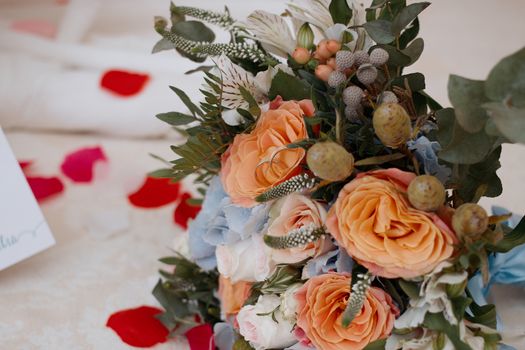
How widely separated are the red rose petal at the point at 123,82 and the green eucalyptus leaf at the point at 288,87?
569 millimetres

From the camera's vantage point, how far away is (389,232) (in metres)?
0.50

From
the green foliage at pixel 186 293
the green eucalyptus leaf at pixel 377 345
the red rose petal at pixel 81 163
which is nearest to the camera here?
the green eucalyptus leaf at pixel 377 345

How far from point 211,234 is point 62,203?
432 mm

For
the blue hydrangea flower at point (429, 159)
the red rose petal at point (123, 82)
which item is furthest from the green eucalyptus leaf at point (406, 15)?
the red rose petal at point (123, 82)

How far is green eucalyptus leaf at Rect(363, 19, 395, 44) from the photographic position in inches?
22.6

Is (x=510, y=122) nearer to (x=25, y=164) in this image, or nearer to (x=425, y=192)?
(x=425, y=192)

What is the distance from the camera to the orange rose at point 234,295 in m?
0.67

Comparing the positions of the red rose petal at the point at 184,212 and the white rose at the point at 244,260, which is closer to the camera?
the white rose at the point at 244,260

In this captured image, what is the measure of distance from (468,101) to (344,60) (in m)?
0.13

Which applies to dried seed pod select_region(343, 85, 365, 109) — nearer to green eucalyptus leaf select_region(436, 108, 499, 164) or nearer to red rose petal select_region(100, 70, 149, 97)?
green eucalyptus leaf select_region(436, 108, 499, 164)

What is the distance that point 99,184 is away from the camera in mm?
1072

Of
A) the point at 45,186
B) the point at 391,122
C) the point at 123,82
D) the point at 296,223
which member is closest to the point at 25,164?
the point at 45,186

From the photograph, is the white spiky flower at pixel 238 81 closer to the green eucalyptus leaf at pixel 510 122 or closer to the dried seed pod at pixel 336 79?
the dried seed pod at pixel 336 79

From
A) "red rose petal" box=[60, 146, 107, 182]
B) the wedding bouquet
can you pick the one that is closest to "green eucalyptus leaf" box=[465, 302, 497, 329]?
the wedding bouquet
